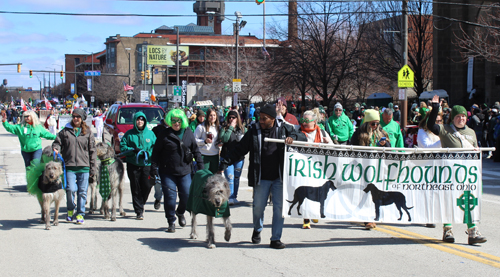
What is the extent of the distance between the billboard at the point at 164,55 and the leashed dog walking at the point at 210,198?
84.4 metres

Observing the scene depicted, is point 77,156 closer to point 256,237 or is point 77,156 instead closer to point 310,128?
point 256,237

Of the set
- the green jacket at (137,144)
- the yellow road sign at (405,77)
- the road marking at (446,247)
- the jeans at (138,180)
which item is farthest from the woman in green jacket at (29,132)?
the yellow road sign at (405,77)

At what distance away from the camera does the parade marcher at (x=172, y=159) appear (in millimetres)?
7793

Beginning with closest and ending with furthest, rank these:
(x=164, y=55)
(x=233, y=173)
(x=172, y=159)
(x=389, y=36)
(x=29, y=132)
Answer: (x=172, y=159)
(x=233, y=173)
(x=29, y=132)
(x=389, y=36)
(x=164, y=55)

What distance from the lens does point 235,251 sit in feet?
22.3

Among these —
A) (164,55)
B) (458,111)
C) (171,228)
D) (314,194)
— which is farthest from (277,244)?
(164,55)

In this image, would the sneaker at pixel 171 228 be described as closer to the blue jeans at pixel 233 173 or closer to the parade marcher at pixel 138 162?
the parade marcher at pixel 138 162

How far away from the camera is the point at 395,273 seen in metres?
5.78

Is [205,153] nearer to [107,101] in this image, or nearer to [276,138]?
[276,138]

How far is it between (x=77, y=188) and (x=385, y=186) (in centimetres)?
489

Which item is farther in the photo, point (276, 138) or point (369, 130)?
point (369, 130)

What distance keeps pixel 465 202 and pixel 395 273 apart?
6.05 ft

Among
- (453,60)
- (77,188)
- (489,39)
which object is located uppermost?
(489,39)

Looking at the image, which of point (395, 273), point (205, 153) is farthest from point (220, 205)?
point (205, 153)
